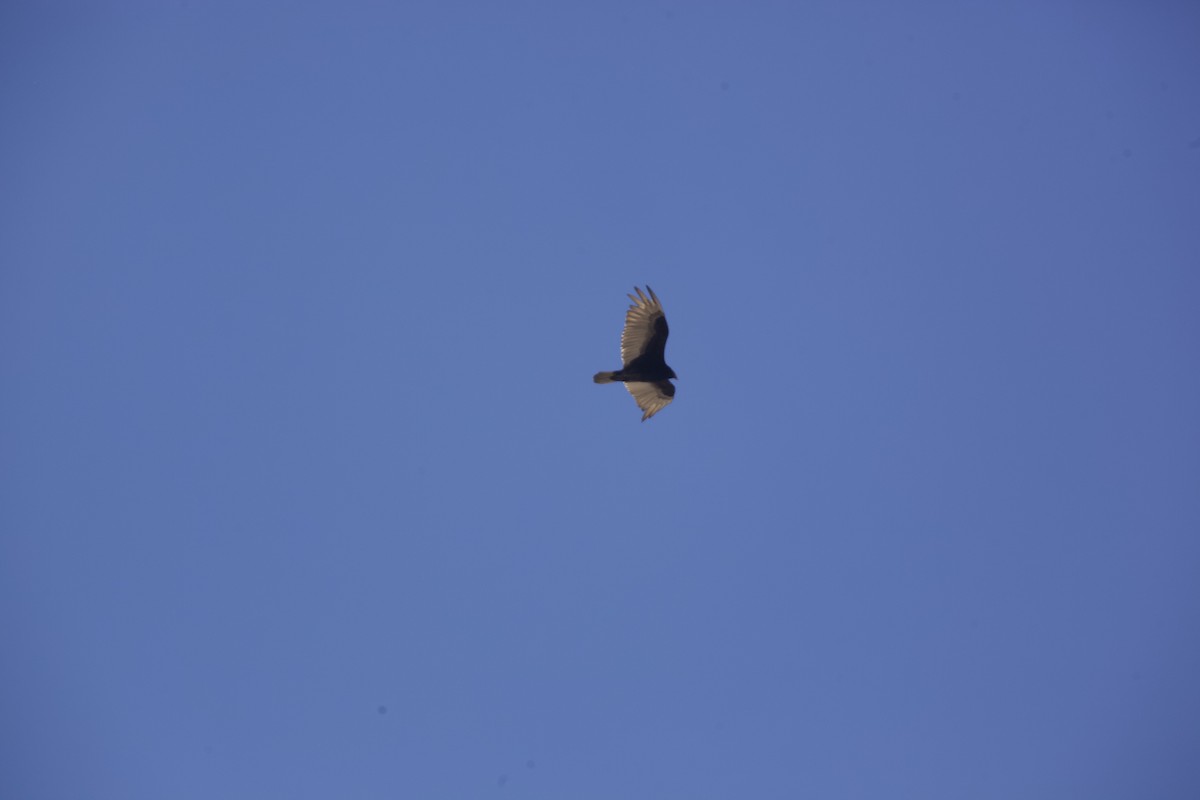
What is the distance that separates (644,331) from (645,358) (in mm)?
667

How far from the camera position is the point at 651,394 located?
23922 mm

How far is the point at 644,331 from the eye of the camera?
904 inches

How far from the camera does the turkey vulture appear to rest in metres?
22.8

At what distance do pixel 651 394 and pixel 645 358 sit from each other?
1122mm

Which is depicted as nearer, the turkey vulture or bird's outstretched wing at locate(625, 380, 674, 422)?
the turkey vulture

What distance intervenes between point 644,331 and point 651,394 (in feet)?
5.79

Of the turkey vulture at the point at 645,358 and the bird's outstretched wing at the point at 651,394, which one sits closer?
the turkey vulture at the point at 645,358

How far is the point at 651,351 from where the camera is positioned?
23.1 meters

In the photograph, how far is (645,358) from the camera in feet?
76.1

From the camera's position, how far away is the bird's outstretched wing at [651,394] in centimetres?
2381

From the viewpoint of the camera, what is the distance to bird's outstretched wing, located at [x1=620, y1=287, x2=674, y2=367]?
22781mm

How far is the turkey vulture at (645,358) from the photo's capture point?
22844mm
